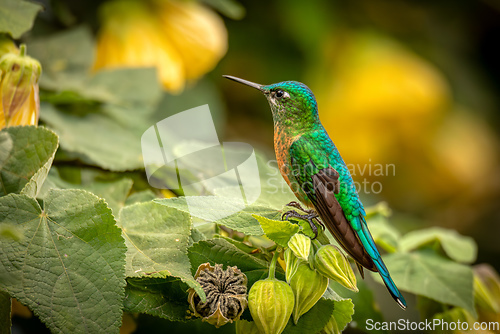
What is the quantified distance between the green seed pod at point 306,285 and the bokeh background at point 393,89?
21.1 inches

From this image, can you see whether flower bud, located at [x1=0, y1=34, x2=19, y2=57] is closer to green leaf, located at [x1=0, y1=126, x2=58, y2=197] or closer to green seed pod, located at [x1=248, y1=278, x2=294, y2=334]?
green leaf, located at [x1=0, y1=126, x2=58, y2=197]

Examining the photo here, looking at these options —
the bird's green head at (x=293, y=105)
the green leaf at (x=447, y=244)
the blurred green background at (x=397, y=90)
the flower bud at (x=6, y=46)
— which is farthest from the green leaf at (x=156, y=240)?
the blurred green background at (x=397, y=90)

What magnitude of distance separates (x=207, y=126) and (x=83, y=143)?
15cm

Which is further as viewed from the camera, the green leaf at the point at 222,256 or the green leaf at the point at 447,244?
the green leaf at the point at 447,244

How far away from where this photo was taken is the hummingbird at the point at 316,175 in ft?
1.11

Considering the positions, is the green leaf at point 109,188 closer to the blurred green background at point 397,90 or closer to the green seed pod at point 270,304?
the green seed pod at point 270,304

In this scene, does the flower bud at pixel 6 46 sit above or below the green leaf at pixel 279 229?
below

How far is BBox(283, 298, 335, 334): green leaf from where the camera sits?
363mm

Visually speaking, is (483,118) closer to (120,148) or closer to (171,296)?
(120,148)

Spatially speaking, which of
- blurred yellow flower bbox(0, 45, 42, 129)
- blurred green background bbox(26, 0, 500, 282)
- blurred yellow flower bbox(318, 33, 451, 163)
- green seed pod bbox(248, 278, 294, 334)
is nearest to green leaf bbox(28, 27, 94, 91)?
blurred yellow flower bbox(0, 45, 42, 129)

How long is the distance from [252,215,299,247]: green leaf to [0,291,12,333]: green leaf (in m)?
0.19

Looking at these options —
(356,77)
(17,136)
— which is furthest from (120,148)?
(356,77)

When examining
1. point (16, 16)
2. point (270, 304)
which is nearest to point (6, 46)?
point (16, 16)

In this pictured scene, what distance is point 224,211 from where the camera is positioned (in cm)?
35
